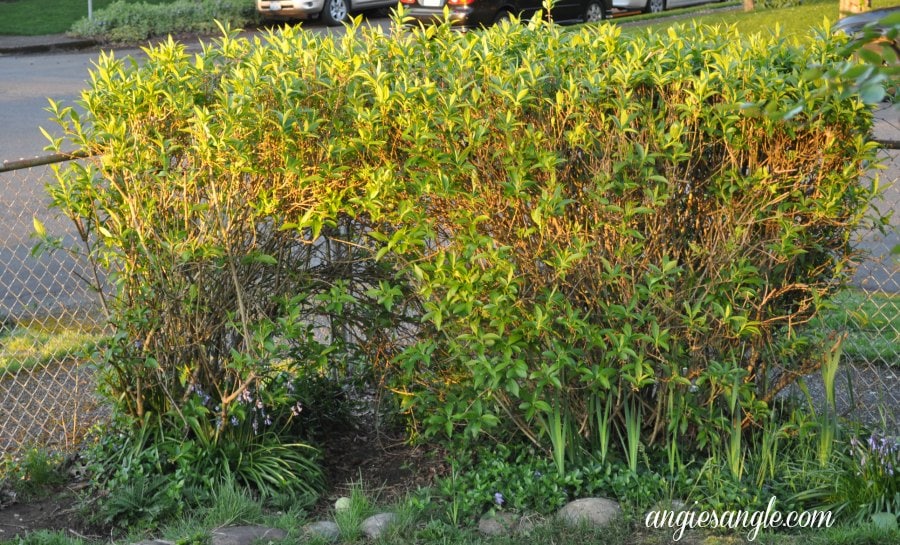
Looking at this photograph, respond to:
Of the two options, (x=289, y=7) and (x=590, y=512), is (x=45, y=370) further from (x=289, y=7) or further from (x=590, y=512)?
(x=289, y=7)

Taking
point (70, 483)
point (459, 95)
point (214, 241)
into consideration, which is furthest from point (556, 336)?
point (70, 483)

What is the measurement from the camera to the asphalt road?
6.93 meters

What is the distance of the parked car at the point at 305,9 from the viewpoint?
22.2 metres

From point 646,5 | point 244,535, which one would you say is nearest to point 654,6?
point 646,5

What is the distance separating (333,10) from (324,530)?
775 inches

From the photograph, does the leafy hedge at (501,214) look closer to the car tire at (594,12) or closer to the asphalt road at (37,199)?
the asphalt road at (37,199)

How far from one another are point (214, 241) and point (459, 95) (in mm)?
1182

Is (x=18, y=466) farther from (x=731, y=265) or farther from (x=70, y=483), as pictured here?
(x=731, y=265)

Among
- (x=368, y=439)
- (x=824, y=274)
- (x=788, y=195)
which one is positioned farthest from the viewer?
(x=368, y=439)

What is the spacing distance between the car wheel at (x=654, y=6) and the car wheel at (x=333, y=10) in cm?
659

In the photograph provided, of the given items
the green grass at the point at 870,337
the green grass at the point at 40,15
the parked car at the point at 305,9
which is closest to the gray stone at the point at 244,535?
the green grass at the point at 870,337

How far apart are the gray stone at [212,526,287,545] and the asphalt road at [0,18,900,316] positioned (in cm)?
160

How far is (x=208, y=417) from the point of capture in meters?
4.59

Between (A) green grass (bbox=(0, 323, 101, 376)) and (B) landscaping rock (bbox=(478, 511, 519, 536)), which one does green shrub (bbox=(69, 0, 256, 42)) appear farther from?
(B) landscaping rock (bbox=(478, 511, 519, 536))
